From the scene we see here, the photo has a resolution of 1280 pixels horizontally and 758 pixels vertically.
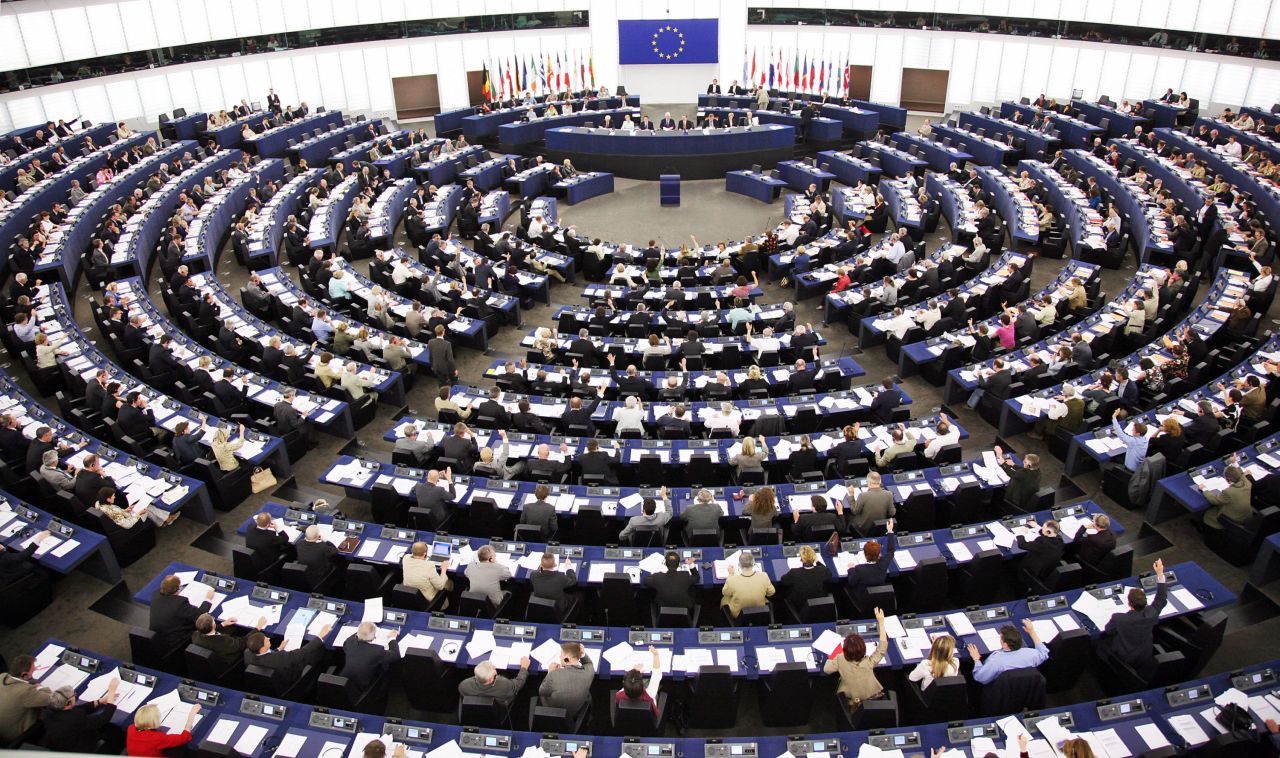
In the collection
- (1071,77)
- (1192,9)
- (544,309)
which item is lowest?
(544,309)

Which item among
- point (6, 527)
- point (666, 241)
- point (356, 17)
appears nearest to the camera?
point (6, 527)

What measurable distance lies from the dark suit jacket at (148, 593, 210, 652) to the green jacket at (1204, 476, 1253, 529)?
44.8 feet

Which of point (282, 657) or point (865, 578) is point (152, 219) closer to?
point (282, 657)

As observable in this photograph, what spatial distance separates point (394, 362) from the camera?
17.0 m

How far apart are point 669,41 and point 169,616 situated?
121 ft

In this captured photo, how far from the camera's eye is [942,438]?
525 inches

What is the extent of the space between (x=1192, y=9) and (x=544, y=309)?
28.9 metres

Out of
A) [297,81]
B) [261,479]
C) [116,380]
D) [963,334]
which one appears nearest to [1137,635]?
[963,334]

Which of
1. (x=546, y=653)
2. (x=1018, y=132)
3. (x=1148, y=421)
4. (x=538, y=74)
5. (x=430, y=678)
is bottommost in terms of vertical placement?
(x=430, y=678)

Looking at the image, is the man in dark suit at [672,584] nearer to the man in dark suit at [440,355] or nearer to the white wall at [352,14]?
the man in dark suit at [440,355]

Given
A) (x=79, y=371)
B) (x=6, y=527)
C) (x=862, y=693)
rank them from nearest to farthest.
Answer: (x=862, y=693) < (x=6, y=527) < (x=79, y=371)

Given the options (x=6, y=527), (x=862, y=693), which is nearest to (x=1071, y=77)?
(x=862, y=693)

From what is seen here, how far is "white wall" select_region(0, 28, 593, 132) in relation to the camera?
110ft

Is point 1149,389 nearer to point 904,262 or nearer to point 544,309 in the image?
point 904,262
